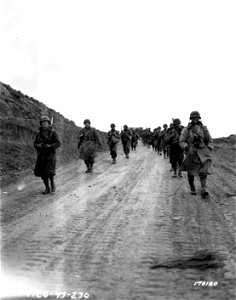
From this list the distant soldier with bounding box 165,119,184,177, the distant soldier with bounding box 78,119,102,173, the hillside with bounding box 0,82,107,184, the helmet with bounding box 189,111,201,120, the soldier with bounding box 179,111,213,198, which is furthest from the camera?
the hillside with bounding box 0,82,107,184

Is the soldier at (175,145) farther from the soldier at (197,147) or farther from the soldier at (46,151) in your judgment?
the soldier at (46,151)

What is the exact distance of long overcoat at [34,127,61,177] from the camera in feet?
32.6

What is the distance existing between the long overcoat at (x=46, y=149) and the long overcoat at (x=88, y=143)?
17.5 ft

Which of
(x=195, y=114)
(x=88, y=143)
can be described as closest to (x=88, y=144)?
(x=88, y=143)

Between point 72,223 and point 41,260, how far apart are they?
6.04 feet

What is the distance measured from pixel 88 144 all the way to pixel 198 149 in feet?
23.6

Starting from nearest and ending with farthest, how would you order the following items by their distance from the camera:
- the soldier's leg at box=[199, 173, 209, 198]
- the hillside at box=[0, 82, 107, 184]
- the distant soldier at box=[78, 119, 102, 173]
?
the soldier's leg at box=[199, 173, 209, 198]
the distant soldier at box=[78, 119, 102, 173]
the hillside at box=[0, 82, 107, 184]

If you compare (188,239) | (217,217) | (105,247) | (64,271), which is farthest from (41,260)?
(217,217)

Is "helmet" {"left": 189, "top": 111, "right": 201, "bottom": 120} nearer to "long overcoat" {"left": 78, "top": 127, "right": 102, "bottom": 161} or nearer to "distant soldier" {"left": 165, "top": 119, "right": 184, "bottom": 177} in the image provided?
"distant soldier" {"left": 165, "top": 119, "right": 184, "bottom": 177}

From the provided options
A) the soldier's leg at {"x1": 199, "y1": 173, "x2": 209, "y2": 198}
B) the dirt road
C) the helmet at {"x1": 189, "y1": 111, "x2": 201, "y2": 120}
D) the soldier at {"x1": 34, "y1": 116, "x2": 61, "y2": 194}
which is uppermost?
the helmet at {"x1": 189, "y1": 111, "x2": 201, "y2": 120}

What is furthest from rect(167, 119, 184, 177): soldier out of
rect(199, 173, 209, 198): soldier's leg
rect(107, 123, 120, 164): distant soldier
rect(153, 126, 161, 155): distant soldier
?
rect(153, 126, 161, 155): distant soldier

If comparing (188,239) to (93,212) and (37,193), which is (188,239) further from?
(37,193)

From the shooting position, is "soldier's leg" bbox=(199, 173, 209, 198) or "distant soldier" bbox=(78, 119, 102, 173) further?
Answer: "distant soldier" bbox=(78, 119, 102, 173)

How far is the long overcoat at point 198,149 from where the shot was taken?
8844mm
